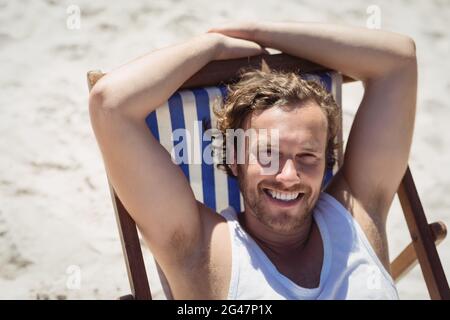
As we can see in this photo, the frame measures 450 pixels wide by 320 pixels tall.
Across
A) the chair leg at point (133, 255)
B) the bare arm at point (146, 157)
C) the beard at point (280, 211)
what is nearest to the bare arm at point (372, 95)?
the beard at point (280, 211)

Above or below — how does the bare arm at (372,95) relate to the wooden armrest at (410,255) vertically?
above

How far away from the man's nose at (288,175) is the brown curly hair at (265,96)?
0.20m

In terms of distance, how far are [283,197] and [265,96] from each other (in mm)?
335

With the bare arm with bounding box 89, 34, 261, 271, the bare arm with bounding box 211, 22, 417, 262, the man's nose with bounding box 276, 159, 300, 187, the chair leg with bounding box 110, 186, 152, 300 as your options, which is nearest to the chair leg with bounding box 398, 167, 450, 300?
the bare arm with bounding box 211, 22, 417, 262

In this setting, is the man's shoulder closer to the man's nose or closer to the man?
the man

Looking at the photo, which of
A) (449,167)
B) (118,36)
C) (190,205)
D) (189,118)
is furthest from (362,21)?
(190,205)

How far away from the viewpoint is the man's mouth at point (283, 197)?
179cm

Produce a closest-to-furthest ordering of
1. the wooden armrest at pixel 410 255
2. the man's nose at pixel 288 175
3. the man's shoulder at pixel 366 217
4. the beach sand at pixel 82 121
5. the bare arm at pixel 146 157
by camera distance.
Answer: the bare arm at pixel 146 157 → the man's nose at pixel 288 175 → the man's shoulder at pixel 366 217 → the wooden armrest at pixel 410 255 → the beach sand at pixel 82 121

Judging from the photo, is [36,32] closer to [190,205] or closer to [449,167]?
[190,205]

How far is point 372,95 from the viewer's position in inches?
77.8

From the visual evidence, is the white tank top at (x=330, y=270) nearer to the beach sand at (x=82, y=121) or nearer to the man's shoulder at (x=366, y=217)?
the man's shoulder at (x=366, y=217)

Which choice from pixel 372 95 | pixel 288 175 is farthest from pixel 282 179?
pixel 372 95

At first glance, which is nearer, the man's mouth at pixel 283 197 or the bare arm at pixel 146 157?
the bare arm at pixel 146 157

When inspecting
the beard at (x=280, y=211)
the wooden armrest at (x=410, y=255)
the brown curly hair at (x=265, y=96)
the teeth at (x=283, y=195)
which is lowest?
the wooden armrest at (x=410, y=255)
